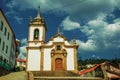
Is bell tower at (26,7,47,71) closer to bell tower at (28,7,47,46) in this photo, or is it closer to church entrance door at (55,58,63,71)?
bell tower at (28,7,47,46)

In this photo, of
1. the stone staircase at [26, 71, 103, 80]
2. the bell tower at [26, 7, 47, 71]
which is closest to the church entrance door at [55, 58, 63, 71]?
the bell tower at [26, 7, 47, 71]

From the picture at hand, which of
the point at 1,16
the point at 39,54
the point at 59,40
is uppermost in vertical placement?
the point at 1,16

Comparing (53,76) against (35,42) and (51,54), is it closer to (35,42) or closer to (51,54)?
(51,54)

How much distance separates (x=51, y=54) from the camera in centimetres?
3419

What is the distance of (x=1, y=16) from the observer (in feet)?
88.1

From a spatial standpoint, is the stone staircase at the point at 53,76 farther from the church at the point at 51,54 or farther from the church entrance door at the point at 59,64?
the church entrance door at the point at 59,64

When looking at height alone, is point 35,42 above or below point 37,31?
below

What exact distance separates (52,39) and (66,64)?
531cm

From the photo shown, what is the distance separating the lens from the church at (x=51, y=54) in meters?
33.4

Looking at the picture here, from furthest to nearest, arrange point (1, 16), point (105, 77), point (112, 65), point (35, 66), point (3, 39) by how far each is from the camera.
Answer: point (112, 65), point (35, 66), point (3, 39), point (1, 16), point (105, 77)

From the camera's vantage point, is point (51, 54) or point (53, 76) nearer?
point (53, 76)

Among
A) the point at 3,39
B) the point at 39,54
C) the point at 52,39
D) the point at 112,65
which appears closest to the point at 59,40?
the point at 52,39

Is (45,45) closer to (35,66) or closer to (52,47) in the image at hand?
(52,47)

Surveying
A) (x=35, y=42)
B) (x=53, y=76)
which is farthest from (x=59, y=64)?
(x=53, y=76)
